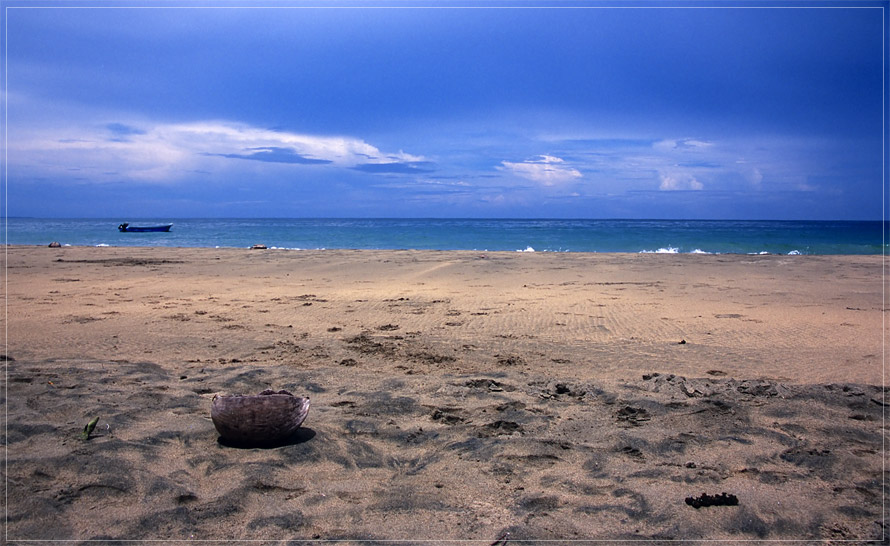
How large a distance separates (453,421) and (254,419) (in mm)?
1460

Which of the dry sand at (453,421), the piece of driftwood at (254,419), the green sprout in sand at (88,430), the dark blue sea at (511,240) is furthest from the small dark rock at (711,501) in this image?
the dark blue sea at (511,240)

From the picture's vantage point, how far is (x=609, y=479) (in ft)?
10.9

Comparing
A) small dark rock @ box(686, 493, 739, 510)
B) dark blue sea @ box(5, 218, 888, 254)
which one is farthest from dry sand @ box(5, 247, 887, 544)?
dark blue sea @ box(5, 218, 888, 254)

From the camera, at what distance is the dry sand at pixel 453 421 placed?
2.92 metres

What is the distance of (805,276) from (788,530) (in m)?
13.0

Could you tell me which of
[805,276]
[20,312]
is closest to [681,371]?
[20,312]

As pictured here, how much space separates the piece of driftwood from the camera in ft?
11.9

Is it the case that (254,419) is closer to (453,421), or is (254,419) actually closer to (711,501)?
(453,421)

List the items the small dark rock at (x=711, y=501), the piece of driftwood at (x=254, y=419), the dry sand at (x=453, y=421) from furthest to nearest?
1. the piece of driftwood at (x=254, y=419)
2. the small dark rock at (x=711, y=501)
3. the dry sand at (x=453, y=421)

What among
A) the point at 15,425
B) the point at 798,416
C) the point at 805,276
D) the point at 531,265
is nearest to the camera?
the point at 15,425

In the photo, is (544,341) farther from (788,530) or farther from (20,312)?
(20,312)

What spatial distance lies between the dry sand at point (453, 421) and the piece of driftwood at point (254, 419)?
0.10 metres

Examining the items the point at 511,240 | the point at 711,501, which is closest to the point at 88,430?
the point at 711,501

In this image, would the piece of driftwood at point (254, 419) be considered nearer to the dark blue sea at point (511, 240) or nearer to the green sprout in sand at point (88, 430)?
the green sprout in sand at point (88, 430)
